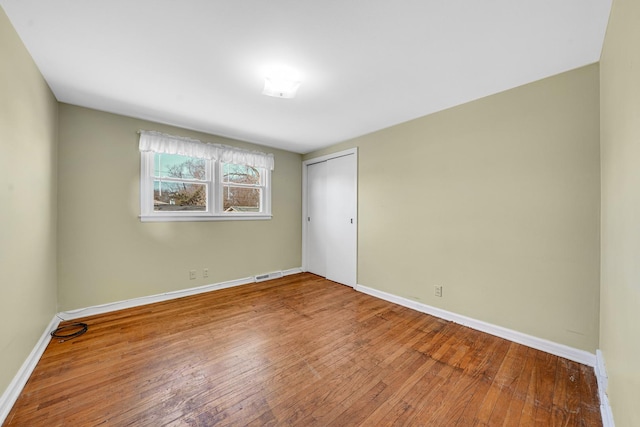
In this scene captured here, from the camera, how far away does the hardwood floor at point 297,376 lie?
1.43 meters

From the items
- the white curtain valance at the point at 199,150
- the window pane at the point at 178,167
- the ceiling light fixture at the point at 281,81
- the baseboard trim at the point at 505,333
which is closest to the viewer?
the baseboard trim at the point at 505,333

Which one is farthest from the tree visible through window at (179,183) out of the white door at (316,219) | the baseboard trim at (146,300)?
the white door at (316,219)

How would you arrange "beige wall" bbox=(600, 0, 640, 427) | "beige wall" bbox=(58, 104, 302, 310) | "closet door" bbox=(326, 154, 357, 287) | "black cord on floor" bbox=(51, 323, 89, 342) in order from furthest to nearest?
1. "closet door" bbox=(326, 154, 357, 287)
2. "beige wall" bbox=(58, 104, 302, 310)
3. "black cord on floor" bbox=(51, 323, 89, 342)
4. "beige wall" bbox=(600, 0, 640, 427)

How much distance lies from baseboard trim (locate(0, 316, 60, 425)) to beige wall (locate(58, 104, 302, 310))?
65cm

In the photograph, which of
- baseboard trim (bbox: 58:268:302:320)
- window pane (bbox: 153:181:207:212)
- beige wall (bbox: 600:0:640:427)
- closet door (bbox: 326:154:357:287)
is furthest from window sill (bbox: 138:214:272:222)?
beige wall (bbox: 600:0:640:427)

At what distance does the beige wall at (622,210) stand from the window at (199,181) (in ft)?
12.3

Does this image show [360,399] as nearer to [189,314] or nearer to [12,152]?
[189,314]

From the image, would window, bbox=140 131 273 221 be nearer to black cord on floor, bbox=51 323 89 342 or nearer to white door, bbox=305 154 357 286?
white door, bbox=305 154 357 286

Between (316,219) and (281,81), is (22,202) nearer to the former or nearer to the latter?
(281,81)

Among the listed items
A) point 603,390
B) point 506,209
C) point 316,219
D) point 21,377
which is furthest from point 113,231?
point 603,390

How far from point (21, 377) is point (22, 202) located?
117cm

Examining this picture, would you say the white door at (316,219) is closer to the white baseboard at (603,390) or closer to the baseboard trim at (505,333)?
the baseboard trim at (505,333)

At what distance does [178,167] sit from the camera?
3.34 metres

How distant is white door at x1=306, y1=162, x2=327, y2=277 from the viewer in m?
4.35
